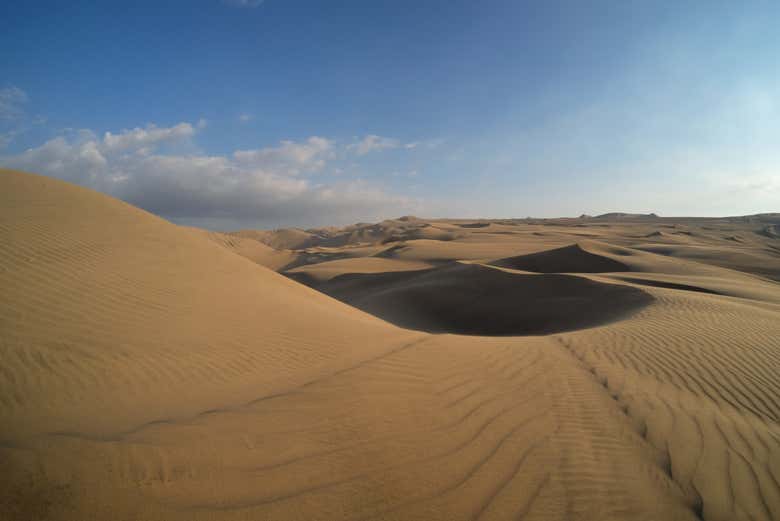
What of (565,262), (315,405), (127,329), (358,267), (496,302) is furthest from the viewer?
(358,267)

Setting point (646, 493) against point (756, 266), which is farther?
point (756, 266)

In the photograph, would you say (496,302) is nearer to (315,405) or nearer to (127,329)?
(315,405)

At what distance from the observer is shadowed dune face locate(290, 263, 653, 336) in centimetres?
1057

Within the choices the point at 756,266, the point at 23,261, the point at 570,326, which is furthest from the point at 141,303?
the point at 756,266

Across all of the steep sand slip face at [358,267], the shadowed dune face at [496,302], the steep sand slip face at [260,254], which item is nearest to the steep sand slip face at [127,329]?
the shadowed dune face at [496,302]

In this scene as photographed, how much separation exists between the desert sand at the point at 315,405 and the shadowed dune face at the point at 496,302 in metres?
2.84

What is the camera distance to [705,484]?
2807 millimetres

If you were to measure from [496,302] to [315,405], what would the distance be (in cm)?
1142

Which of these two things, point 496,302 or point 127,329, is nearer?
point 127,329

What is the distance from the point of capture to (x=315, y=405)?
338 centimetres

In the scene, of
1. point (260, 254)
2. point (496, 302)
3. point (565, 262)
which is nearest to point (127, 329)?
point (496, 302)

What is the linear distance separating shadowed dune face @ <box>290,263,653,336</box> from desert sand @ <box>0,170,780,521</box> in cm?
284

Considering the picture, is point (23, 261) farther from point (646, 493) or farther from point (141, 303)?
point (646, 493)

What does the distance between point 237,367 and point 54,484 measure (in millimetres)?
2037
